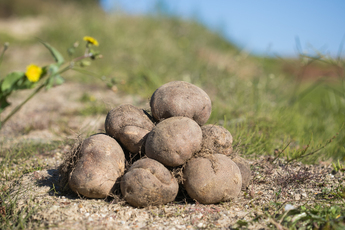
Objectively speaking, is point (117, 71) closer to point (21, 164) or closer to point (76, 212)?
point (21, 164)

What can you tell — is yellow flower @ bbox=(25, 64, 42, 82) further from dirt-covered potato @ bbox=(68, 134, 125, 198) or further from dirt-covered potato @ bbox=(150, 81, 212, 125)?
dirt-covered potato @ bbox=(150, 81, 212, 125)

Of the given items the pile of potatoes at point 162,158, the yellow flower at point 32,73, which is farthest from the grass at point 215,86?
the yellow flower at point 32,73

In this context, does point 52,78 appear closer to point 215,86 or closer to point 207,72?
point 215,86

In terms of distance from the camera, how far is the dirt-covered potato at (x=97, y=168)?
7.16 feet

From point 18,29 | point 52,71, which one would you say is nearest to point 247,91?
point 52,71

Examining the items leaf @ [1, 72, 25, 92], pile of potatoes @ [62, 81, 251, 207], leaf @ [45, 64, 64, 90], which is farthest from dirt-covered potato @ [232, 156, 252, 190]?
leaf @ [1, 72, 25, 92]

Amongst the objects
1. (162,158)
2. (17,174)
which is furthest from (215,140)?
(17,174)

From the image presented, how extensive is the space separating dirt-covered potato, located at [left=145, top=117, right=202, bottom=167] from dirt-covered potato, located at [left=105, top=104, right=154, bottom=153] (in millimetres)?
142

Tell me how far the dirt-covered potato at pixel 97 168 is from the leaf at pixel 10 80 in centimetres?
74

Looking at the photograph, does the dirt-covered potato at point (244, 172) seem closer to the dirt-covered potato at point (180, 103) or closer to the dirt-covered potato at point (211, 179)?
the dirt-covered potato at point (211, 179)

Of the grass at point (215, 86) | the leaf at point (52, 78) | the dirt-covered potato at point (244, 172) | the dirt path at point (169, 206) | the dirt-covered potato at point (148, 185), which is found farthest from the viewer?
the grass at point (215, 86)

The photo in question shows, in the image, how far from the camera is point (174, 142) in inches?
85.0

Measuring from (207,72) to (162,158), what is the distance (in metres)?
4.74

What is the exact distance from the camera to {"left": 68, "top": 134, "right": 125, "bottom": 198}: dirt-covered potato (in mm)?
2182
